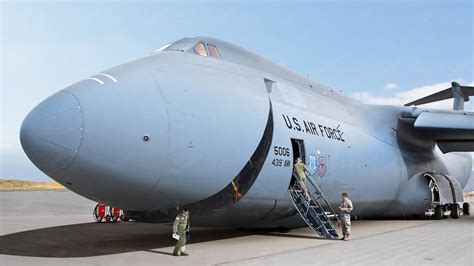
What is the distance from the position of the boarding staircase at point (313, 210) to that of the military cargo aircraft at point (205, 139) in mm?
184

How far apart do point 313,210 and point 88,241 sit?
16.5ft

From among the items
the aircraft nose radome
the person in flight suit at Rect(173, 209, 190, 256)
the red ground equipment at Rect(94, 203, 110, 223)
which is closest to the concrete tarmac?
the person in flight suit at Rect(173, 209, 190, 256)

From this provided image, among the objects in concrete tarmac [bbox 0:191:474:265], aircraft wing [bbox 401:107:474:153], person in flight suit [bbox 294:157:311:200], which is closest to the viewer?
concrete tarmac [bbox 0:191:474:265]

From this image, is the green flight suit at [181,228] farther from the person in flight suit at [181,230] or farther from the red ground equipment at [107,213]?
the red ground equipment at [107,213]

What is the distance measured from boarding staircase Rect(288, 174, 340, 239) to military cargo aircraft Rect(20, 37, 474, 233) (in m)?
0.18

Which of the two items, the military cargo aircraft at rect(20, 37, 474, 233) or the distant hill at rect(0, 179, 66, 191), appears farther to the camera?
the distant hill at rect(0, 179, 66, 191)

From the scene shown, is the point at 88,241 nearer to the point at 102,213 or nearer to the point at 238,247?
the point at 238,247

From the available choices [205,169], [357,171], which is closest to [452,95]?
[357,171]

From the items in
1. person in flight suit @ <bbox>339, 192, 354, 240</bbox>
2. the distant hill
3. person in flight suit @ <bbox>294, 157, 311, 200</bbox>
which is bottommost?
person in flight suit @ <bbox>339, 192, 354, 240</bbox>

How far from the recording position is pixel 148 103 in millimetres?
7449

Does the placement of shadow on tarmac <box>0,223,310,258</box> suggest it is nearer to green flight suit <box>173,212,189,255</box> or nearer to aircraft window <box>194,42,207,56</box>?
green flight suit <box>173,212,189,255</box>

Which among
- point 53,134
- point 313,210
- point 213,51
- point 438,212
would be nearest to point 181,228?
point 53,134

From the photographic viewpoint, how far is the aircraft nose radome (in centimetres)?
677

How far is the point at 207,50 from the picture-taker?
10.1 meters
